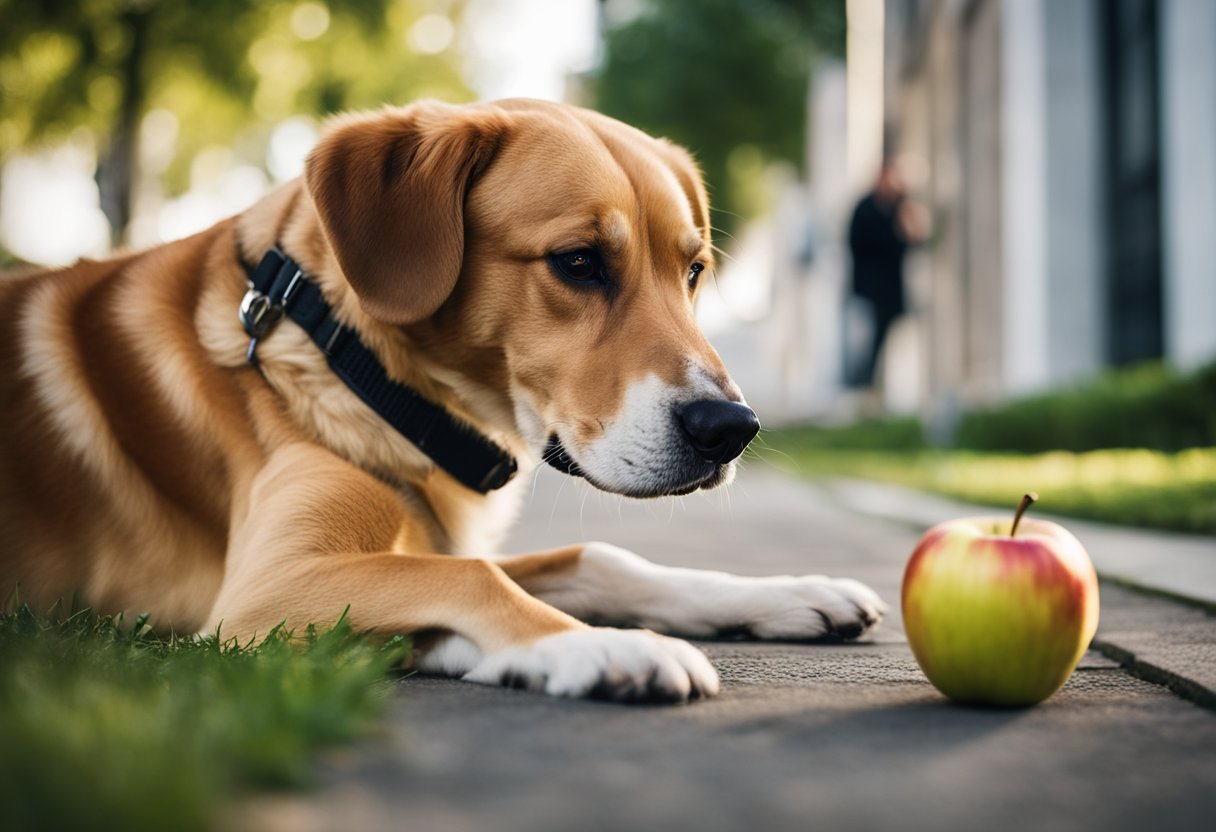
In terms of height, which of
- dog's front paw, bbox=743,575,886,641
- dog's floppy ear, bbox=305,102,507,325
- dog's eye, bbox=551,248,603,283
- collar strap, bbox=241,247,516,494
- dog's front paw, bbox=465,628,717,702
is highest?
dog's floppy ear, bbox=305,102,507,325

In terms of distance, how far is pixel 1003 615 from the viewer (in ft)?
6.13

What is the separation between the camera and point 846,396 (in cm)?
2094

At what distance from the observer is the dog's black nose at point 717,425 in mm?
2508

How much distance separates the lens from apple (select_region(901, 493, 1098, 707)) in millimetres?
1865

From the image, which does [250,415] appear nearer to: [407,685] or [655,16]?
[407,685]

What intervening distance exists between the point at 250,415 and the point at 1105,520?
375 centimetres

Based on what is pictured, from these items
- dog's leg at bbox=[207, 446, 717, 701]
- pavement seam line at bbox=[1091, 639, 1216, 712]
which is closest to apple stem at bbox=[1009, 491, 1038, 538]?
pavement seam line at bbox=[1091, 639, 1216, 712]

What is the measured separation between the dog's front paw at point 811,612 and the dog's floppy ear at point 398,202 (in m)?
1.06

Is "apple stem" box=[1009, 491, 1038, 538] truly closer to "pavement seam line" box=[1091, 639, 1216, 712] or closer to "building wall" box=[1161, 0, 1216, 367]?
"pavement seam line" box=[1091, 639, 1216, 712]

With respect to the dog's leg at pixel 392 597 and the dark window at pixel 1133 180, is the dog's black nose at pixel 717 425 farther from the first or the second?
the dark window at pixel 1133 180

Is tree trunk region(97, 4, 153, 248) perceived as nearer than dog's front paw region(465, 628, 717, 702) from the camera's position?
No

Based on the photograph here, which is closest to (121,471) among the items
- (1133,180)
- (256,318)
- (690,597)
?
(256,318)

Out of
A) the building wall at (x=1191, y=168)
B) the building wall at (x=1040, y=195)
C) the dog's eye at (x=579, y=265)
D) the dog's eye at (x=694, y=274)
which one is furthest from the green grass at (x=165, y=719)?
the building wall at (x=1191, y=168)

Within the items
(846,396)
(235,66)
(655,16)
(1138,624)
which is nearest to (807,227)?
(655,16)
